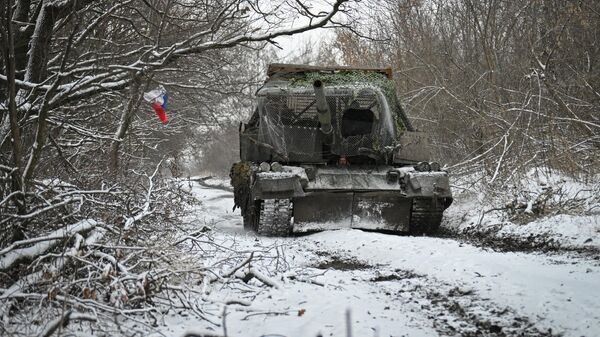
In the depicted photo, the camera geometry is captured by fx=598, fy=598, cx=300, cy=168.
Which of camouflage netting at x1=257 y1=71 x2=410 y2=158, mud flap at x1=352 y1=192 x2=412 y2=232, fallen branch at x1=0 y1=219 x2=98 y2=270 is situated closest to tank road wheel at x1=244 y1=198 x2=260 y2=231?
camouflage netting at x1=257 y1=71 x2=410 y2=158

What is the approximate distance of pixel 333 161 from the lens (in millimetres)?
8930

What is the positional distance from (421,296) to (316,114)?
192 inches

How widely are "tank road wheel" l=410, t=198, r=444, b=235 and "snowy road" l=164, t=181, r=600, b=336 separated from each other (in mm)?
1775

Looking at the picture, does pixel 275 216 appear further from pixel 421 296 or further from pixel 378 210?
pixel 421 296

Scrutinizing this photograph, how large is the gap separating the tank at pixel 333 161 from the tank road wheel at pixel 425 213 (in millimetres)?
13

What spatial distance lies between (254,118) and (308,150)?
1.30 meters

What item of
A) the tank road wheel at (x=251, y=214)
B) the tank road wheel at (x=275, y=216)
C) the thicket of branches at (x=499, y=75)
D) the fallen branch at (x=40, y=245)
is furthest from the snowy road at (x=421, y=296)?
the thicket of branches at (x=499, y=75)

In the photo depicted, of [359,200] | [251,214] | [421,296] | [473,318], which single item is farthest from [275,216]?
[473,318]

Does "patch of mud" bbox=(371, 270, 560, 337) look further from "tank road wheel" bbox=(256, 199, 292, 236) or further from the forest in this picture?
"tank road wheel" bbox=(256, 199, 292, 236)

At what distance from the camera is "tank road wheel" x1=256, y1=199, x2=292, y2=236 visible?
7.91 m

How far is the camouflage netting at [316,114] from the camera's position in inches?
346

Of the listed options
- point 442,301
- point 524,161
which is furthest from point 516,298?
point 524,161

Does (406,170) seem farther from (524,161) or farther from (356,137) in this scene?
(524,161)

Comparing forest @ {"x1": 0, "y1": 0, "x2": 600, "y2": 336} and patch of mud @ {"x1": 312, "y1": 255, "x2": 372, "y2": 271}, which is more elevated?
forest @ {"x1": 0, "y1": 0, "x2": 600, "y2": 336}
